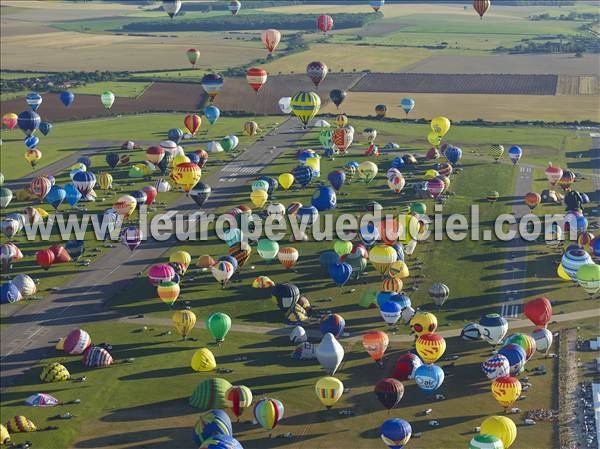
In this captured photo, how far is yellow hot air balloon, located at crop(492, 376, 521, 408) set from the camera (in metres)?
52.3

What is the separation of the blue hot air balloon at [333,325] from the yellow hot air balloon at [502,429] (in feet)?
51.2

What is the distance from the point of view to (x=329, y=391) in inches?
2084

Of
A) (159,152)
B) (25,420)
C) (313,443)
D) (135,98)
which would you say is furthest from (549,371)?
(135,98)

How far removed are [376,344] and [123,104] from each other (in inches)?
3956

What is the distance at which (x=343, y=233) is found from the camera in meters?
84.2

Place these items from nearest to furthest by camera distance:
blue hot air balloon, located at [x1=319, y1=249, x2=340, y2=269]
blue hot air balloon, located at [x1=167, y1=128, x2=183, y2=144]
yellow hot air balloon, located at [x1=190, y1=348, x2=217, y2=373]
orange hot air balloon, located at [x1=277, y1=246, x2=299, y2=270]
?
yellow hot air balloon, located at [x1=190, y1=348, x2=217, y2=373] < blue hot air balloon, located at [x1=319, y1=249, x2=340, y2=269] < orange hot air balloon, located at [x1=277, y1=246, x2=299, y2=270] < blue hot air balloon, located at [x1=167, y1=128, x2=183, y2=144]

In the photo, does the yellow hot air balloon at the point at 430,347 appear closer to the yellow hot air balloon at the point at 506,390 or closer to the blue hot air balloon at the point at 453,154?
the yellow hot air balloon at the point at 506,390

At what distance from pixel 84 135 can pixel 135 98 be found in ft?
85.7

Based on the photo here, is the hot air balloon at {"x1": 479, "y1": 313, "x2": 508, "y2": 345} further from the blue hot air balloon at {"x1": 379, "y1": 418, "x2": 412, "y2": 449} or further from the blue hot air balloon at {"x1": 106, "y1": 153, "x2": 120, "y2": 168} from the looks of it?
the blue hot air balloon at {"x1": 106, "y1": 153, "x2": 120, "y2": 168}

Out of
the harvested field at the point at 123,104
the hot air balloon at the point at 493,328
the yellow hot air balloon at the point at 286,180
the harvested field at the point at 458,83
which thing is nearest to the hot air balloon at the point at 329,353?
the hot air balloon at the point at 493,328

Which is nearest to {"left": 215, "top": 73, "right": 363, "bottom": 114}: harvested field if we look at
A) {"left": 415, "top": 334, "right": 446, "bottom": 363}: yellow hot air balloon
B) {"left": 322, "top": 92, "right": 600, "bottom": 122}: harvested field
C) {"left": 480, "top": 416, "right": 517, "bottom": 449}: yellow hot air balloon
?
{"left": 322, "top": 92, "right": 600, "bottom": 122}: harvested field

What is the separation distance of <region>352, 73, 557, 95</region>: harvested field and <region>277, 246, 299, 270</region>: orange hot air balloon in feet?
282

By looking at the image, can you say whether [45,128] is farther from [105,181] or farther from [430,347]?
[430,347]

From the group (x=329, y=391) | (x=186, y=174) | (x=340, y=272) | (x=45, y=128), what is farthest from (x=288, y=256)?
(x=45, y=128)
